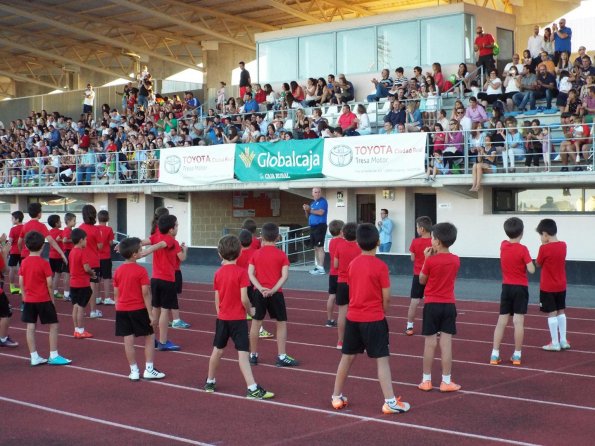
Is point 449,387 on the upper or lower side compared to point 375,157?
lower

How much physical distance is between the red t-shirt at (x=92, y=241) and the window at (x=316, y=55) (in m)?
16.9

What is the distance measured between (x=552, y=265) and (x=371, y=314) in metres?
4.22

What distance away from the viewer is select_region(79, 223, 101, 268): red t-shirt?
15.1 m

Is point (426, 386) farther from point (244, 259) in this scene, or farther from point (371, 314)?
point (244, 259)

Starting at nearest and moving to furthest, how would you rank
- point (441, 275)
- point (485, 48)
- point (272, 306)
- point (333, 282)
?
point (441, 275), point (272, 306), point (333, 282), point (485, 48)

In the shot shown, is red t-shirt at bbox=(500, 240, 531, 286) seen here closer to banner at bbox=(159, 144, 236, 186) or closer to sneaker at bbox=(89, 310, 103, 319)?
sneaker at bbox=(89, 310, 103, 319)

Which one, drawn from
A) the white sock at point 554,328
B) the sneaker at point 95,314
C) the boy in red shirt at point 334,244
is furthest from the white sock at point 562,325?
the sneaker at point 95,314

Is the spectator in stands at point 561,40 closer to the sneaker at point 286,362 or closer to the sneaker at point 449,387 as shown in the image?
the sneaker at point 286,362

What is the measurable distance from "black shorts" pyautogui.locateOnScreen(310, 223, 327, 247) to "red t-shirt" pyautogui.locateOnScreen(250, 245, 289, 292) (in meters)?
11.6

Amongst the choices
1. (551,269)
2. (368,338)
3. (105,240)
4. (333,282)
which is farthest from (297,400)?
(105,240)

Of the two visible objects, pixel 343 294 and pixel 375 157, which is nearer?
pixel 343 294

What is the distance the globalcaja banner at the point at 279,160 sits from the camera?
24.7 m

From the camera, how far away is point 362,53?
97.7ft

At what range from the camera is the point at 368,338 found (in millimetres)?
8242
